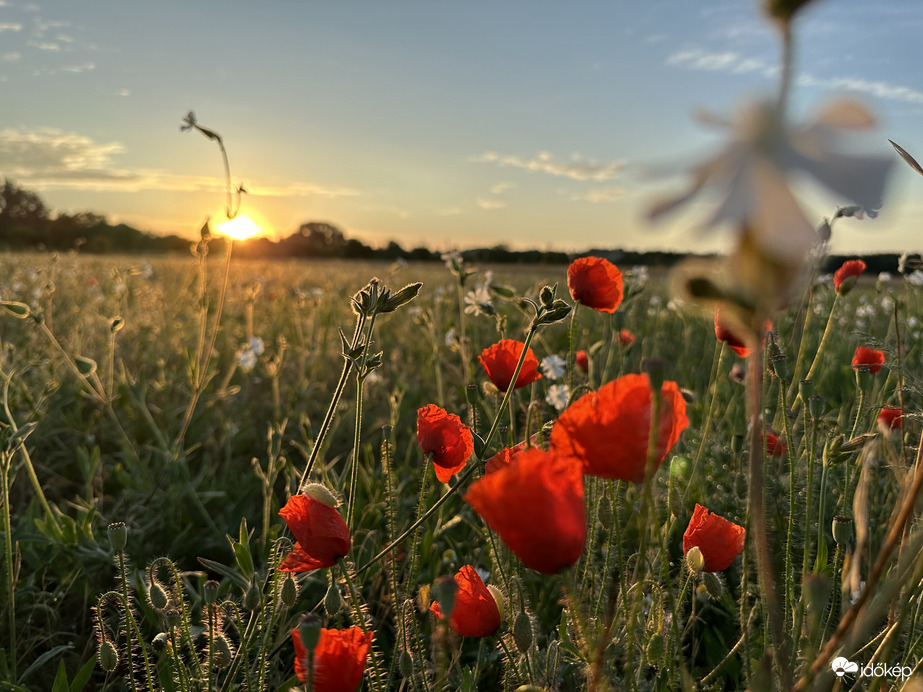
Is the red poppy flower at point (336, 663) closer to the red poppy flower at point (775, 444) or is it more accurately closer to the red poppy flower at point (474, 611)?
the red poppy flower at point (474, 611)

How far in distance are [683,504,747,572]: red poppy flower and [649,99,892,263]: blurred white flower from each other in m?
0.73

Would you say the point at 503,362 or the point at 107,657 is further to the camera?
the point at 503,362

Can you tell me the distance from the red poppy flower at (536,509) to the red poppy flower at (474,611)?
0.36m

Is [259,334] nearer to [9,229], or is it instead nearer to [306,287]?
[306,287]

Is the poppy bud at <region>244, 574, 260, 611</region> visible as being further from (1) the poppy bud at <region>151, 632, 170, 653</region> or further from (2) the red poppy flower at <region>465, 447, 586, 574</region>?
(2) the red poppy flower at <region>465, 447, 586, 574</region>

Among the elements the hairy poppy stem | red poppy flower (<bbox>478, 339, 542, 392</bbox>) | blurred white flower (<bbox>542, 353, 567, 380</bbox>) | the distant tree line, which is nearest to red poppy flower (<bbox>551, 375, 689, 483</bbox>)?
the hairy poppy stem

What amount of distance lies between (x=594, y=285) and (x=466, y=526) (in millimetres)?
947

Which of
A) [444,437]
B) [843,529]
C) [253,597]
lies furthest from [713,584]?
[253,597]

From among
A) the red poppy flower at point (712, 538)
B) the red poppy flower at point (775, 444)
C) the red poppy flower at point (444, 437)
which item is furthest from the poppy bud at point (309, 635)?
the red poppy flower at point (775, 444)

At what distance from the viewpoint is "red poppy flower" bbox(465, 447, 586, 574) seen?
1.92 feet

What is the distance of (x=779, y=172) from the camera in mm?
395

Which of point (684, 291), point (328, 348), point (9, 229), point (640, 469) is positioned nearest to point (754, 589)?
point (640, 469)

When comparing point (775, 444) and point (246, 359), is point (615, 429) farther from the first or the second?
point (246, 359)

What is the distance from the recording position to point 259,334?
435cm
